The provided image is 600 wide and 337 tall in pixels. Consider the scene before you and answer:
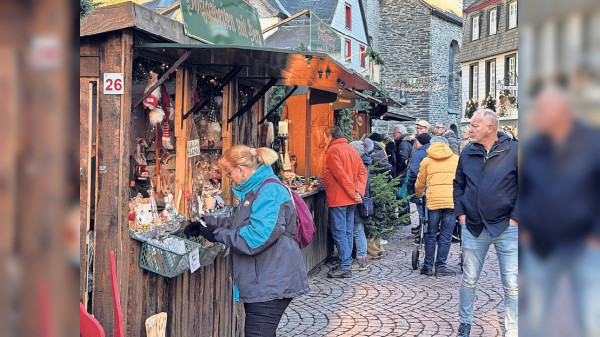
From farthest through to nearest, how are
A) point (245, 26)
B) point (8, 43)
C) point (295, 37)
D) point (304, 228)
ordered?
point (295, 37), point (245, 26), point (304, 228), point (8, 43)

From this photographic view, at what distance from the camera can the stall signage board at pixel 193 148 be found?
521 centimetres

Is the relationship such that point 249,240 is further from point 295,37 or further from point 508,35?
point 508,35

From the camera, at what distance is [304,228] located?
4258 mm

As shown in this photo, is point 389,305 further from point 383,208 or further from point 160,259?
point 160,259

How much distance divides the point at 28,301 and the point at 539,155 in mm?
555

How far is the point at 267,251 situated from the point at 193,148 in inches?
63.8

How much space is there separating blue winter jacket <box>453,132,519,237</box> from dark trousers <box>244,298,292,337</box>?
6.59 ft

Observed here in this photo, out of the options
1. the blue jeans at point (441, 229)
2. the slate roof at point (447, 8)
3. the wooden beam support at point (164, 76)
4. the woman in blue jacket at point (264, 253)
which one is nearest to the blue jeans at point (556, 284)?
the woman in blue jacket at point (264, 253)

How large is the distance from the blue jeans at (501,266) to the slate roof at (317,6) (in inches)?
894

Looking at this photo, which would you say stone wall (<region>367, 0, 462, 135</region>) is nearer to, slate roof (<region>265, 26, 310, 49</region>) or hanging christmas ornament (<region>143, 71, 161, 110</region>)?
slate roof (<region>265, 26, 310, 49</region>)

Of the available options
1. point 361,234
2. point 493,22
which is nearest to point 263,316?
point 361,234

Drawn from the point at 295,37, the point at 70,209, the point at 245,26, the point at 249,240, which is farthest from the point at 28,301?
the point at 295,37

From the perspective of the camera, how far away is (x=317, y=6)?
28.1 m

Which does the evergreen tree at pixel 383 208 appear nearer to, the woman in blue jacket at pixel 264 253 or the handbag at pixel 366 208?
the handbag at pixel 366 208
